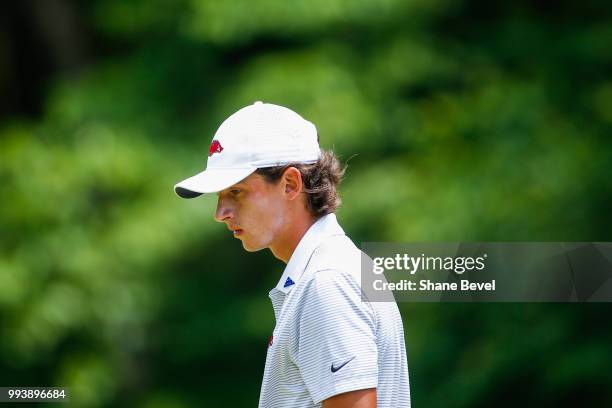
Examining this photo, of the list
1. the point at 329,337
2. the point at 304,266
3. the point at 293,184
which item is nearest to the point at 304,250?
the point at 304,266

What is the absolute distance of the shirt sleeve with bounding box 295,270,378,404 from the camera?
6.64 feet

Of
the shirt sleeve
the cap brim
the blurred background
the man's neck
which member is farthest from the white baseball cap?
the blurred background

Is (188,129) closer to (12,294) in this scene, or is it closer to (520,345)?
(12,294)

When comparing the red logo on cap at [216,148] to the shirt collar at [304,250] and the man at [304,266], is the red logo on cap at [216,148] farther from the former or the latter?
the shirt collar at [304,250]

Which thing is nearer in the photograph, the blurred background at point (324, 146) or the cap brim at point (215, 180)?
the cap brim at point (215, 180)

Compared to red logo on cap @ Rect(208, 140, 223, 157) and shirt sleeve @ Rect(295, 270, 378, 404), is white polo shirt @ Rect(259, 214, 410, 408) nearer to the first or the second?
shirt sleeve @ Rect(295, 270, 378, 404)

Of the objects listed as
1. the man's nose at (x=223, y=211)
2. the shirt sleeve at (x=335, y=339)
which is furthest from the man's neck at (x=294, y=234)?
the shirt sleeve at (x=335, y=339)

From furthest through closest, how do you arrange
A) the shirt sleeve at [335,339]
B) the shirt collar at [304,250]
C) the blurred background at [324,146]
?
the blurred background at [324,146] < the shirt collar at [304,250] < the shirt sleeve at [335,339]

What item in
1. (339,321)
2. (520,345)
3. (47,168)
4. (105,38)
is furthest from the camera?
(105,38)

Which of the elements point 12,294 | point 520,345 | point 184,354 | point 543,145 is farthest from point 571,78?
point 12,294

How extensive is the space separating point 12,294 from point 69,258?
43 cm

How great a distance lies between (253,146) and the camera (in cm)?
228

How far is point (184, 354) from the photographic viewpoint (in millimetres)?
8023

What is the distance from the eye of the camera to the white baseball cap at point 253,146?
2271 millimetres
